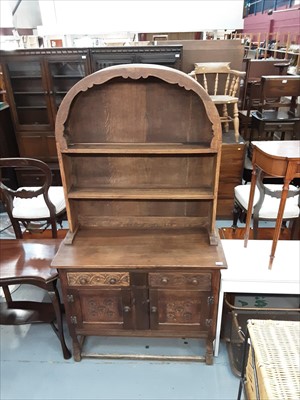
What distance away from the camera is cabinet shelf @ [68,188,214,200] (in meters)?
1.65

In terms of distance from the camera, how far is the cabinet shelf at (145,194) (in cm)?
165

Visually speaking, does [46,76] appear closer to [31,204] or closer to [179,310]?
[31,204]

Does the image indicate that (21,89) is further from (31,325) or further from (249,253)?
(249,253)

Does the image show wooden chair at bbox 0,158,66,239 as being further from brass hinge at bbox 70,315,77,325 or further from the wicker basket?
the wicker basket

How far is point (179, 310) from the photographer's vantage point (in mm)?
1719

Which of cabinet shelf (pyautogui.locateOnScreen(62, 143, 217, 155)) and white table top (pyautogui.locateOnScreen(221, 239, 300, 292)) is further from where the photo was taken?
white table top (pyautogui.locateOnScreen(221, 239, 300, 292))

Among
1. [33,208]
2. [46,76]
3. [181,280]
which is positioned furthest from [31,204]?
[46,76]

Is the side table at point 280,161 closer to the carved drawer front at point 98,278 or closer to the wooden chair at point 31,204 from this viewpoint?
the carved drawer front at point 98,278

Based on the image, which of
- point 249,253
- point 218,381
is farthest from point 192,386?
point 249,253

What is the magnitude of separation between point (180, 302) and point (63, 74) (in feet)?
10.1

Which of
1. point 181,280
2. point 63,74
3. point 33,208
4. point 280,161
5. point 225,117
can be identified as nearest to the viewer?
point 280,161

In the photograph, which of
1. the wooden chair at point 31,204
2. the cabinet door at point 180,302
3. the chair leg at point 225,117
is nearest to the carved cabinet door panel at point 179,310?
the cabinet door at point 180,302

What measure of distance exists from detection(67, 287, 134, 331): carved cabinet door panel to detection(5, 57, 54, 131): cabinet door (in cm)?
263

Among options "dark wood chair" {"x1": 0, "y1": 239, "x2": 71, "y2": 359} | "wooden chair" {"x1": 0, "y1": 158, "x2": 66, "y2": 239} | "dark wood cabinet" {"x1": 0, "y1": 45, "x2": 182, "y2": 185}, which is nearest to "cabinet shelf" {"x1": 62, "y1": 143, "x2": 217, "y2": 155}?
"wooden chair" {"x1": 0, "y1": 158, "x2": 66, "y2": 239}
